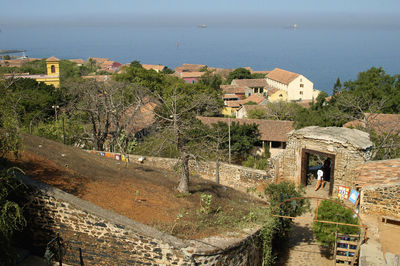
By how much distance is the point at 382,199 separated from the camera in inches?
498

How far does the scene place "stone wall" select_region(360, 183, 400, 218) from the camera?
12.4 meters

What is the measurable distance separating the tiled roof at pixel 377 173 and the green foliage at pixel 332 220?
247 centimetres

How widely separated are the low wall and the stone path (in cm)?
318

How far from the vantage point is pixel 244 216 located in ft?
34.9

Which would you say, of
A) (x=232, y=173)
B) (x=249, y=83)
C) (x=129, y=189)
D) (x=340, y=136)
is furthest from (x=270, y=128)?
(x=249, y=83)

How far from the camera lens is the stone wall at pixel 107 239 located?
8734mm

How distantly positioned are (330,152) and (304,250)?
5227 mm

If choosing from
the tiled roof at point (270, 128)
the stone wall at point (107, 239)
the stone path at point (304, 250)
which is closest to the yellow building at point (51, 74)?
the tiled roof at point (270, 128)

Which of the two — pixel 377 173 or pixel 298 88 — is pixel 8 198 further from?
pixel 298 88

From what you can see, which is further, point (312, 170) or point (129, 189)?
point (312, 170)

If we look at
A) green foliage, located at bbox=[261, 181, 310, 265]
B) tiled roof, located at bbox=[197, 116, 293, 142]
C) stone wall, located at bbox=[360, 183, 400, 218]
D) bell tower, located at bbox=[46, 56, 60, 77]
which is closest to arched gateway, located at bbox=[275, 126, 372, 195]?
stone wall, located at bbox=[360, 183, 400, 218]

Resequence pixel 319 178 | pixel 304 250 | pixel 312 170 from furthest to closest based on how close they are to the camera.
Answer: pixel 312 170
pixel 319 178
pixel 304 250

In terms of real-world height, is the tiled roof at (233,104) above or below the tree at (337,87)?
below

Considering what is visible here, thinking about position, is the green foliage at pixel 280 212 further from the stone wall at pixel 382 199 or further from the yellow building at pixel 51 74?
the yellow building at pixel 51 74
